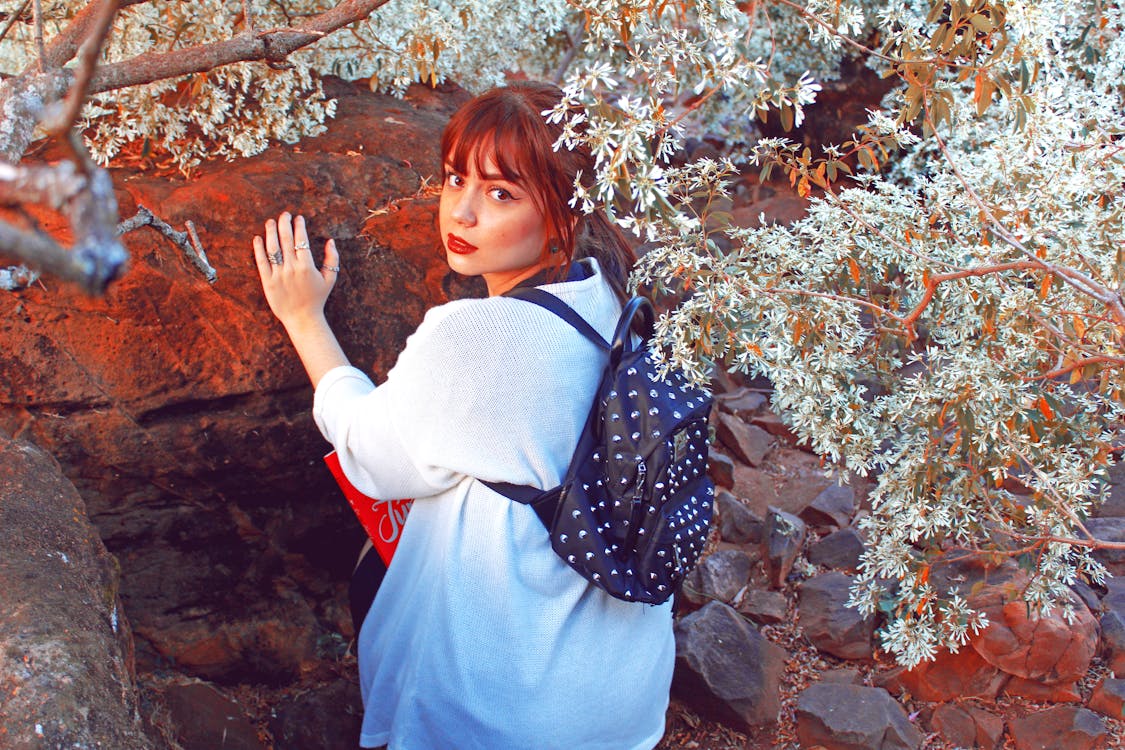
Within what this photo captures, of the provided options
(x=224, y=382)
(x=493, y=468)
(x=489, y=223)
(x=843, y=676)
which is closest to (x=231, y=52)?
(x=489, y=223)

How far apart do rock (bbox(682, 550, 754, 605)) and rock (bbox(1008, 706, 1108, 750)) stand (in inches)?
40.3

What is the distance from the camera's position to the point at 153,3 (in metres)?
3.28

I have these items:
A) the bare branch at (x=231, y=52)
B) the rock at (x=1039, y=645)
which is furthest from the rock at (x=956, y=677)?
the bare branch at (x=231, y=52)

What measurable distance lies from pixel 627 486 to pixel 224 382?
131 cm

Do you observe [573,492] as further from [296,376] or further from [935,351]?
[935,351]

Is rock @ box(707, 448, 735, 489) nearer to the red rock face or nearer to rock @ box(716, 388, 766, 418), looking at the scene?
rock @ box(716, 388, 766, 418)

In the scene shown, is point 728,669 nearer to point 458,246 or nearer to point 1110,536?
point 1110,536

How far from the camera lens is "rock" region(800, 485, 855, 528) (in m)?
4.15

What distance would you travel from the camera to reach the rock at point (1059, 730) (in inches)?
124

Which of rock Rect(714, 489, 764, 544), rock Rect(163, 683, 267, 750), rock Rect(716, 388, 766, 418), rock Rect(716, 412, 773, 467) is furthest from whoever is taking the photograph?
rock Rect(716, 388, 766, 418)

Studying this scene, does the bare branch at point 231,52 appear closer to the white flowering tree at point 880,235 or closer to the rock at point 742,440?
the white flowering tree at point 880,235

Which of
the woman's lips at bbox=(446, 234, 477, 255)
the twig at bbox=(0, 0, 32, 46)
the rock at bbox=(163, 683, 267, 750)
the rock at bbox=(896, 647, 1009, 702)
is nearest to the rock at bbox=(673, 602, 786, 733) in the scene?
the rock at bbox=(896, 647, 1009, 702)

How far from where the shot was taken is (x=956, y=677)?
11.1 ft

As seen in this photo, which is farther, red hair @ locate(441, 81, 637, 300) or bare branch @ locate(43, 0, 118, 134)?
red hair @ locate(441, 81, 637, 300)
